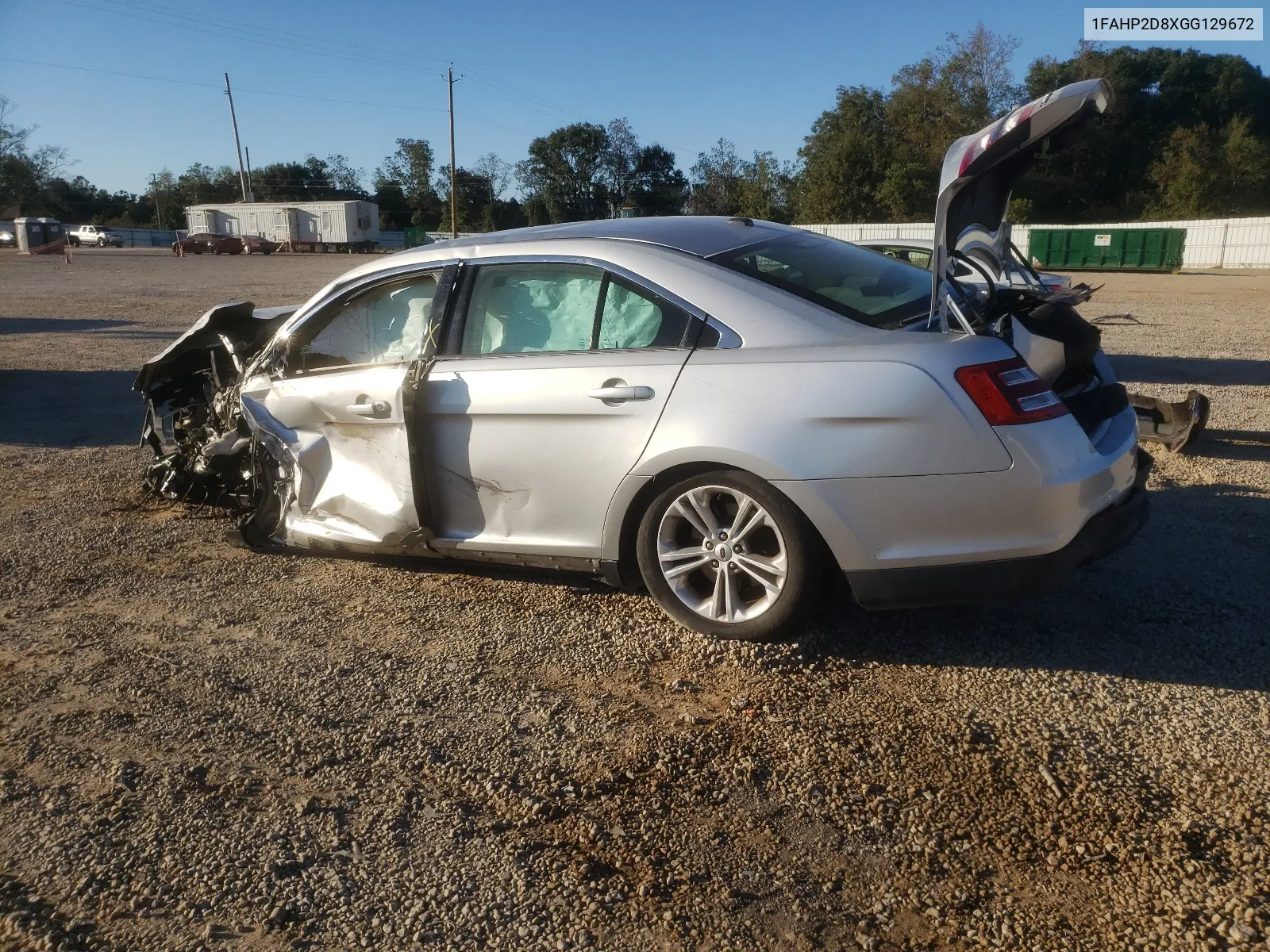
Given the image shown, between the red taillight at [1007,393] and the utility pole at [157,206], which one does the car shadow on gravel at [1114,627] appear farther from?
the utility pole at [157,206]

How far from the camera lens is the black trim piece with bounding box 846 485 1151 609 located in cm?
327

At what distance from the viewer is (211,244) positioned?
194ft

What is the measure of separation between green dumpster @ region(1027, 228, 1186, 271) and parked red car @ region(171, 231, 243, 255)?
45238mm

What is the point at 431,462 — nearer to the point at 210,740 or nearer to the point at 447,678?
the point at 447,678

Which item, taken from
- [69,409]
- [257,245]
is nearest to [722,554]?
[69,409]

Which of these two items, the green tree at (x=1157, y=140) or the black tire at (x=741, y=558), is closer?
the black tire at (x=741, y=558)

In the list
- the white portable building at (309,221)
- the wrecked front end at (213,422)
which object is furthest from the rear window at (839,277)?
the white portable building at (309,221)

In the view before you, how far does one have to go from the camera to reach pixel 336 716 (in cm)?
340

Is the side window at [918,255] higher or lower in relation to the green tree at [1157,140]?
lower

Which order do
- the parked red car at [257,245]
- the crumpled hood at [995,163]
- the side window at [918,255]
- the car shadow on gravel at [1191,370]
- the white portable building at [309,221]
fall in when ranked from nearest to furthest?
1. the crumpled hood at [995,163]
2. the side window at [918,255]
3. the car shadow on gravel at [1191,370]
4. the white portable building at [309,221]
5. the parked red car at [257,245]

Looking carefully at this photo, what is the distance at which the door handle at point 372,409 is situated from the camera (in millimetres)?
4320

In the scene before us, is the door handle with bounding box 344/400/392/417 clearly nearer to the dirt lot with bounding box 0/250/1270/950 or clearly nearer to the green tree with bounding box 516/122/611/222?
the dirt lot with bounding box 0/250/1270/950

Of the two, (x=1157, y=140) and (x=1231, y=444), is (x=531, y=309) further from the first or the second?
(x=1157, y=140)

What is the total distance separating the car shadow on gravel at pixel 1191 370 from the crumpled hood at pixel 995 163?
6704 millimetres
